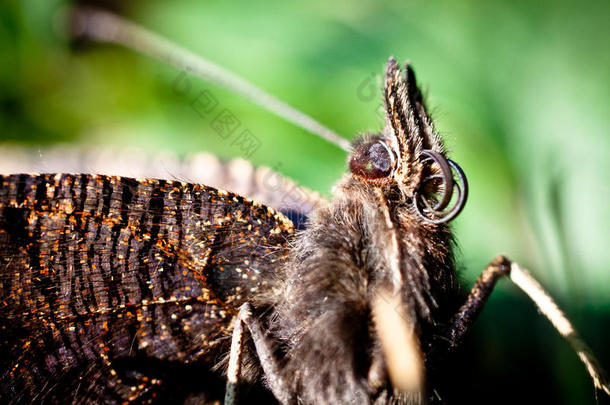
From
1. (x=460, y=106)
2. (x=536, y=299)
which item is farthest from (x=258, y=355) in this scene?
(x=460, y=106)

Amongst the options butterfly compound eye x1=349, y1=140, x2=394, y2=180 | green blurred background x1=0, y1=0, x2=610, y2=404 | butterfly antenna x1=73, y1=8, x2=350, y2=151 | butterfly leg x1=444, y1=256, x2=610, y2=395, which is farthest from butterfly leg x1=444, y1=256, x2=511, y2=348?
butterfly antenna x1=73, y1=8, x2=350, y2=151

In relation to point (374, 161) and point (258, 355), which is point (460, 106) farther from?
point (258, 355)

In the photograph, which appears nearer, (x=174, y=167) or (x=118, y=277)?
(x=118, y=277)

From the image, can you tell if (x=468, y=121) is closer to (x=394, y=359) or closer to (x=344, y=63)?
(x=344, y=63)

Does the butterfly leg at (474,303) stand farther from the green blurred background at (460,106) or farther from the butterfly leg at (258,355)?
the butterfly leg at (258,355)

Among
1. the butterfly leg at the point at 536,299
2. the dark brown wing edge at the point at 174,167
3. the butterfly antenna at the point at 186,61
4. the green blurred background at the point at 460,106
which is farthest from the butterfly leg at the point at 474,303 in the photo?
the dark brown wing edge at the point at 174,167

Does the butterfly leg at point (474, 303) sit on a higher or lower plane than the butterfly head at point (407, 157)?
lower
